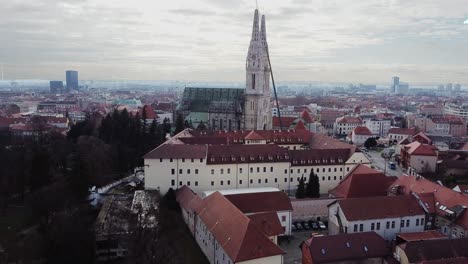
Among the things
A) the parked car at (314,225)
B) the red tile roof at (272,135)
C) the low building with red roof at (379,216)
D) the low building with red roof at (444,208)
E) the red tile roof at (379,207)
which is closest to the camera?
the low building with red roof at (379,216)

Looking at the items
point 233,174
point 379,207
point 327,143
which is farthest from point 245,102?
point 379,207

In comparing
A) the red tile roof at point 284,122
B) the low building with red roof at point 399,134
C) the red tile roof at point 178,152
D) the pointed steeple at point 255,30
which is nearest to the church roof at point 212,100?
the pointed steeple at point 255,30

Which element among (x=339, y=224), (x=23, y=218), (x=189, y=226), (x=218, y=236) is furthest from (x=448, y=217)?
(x=23, y=218)

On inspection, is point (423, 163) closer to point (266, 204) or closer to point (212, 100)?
point (266, 204)

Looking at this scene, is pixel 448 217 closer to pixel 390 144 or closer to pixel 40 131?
pixel 390 144

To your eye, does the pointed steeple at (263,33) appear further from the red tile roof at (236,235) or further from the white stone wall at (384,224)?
the red tile roof at (236,235)

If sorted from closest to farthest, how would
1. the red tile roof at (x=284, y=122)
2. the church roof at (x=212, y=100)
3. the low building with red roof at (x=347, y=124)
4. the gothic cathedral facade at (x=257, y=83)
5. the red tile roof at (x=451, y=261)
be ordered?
the red tile roof at (x=451, y=261) < the gothic cathedral facade at (x=257, y=83) < the church roof at (x=212, y=100) < the red tile roof at (x=284, y=122) < the low building with red roof at (x=347, y=124)
